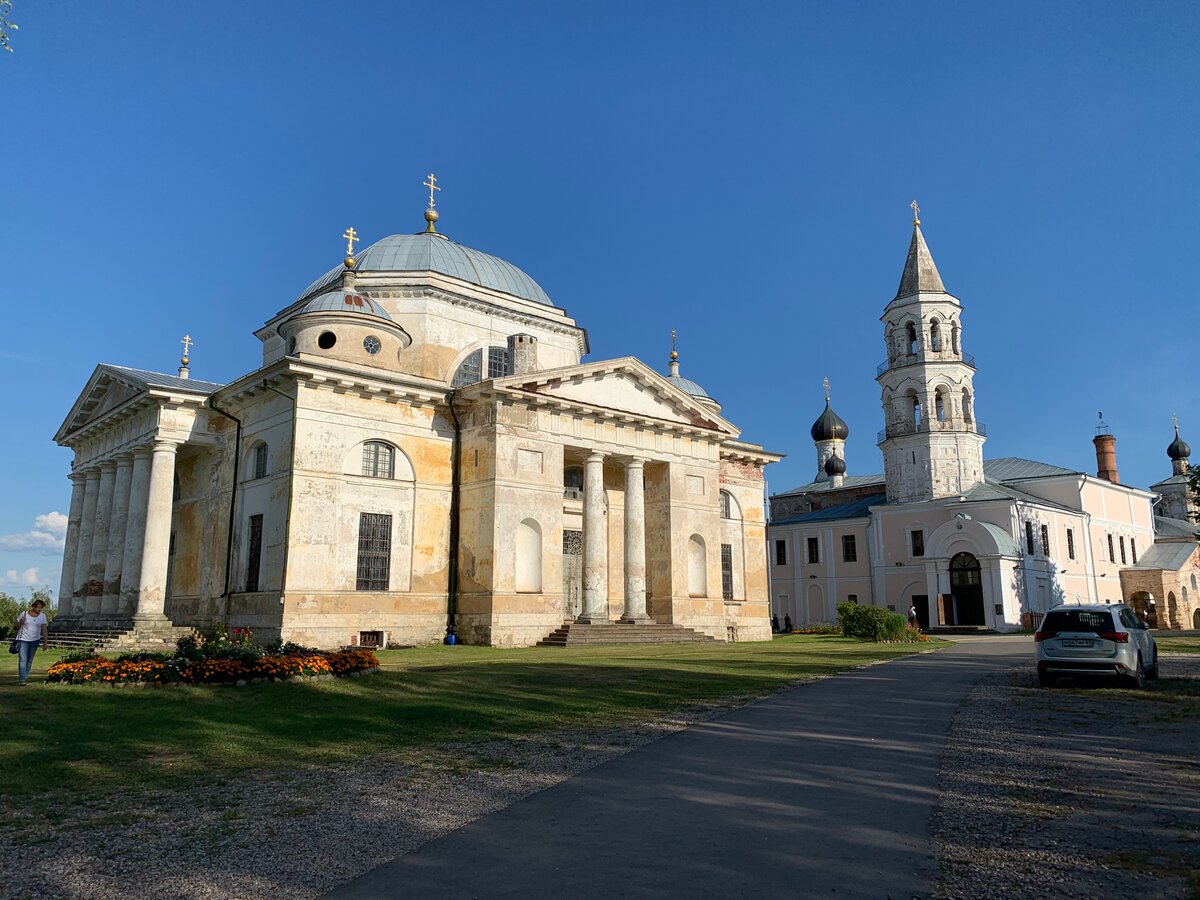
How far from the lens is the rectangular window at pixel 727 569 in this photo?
3700cm

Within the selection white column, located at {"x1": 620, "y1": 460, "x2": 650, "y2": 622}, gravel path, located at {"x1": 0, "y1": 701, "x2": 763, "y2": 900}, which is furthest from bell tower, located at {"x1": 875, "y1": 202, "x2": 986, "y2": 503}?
gravel path, located at {"x1": 0, "y1": 701, "x2": 763, "y2": 900}

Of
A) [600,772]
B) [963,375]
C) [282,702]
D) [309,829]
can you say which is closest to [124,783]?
[309,829]

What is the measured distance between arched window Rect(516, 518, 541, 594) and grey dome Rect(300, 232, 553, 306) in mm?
11764

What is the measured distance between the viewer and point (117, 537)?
31.3 metres

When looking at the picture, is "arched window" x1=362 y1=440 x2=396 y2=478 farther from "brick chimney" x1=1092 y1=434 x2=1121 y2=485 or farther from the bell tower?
"brick chimney" x1=1092 y1=434 x2=1121 y2=485

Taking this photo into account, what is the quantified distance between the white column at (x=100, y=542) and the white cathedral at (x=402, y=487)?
0.35ft

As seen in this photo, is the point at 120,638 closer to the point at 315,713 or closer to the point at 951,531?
the point at 315,713

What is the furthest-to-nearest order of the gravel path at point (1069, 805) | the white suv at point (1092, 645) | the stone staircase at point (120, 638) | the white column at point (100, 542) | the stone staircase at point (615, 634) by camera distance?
the white column at point (100, 542), the stone staircase at point (615, 634), the stone staircase at point (120, 638), the white suv at point (1092, 645), the gravel path at point (1069, 805)

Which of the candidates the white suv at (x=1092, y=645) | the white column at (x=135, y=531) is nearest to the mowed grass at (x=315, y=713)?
the white suv at (x=1092, y=645)

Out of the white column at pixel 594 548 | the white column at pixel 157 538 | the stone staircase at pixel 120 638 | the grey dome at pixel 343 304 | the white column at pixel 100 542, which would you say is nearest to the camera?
the stone staircase at pixel 120 638

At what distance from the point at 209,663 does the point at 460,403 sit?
1520 cm

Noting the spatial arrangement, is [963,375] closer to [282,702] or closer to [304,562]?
[304,562]

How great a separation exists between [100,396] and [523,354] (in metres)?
17.8

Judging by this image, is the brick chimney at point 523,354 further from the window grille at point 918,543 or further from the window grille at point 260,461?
the window grille at point 918,543
